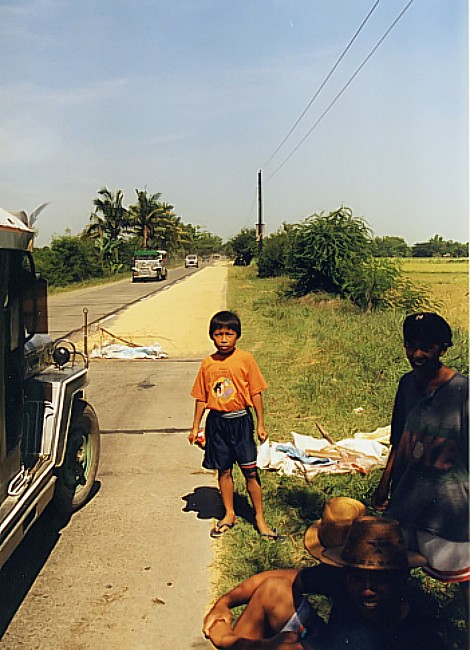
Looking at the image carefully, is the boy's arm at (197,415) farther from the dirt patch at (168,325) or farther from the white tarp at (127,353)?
the dirt patch at (168,325)

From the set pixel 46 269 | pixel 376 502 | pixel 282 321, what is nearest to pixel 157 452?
pixel 376 502

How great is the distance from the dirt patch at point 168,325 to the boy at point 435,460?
10.9m

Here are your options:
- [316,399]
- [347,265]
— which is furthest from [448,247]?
[347,265]

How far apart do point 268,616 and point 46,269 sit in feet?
117

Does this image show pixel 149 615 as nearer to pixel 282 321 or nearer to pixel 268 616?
pixel 268 616

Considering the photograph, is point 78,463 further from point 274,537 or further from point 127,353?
point 127,353

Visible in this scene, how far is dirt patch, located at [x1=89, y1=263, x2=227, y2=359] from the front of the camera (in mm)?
15273

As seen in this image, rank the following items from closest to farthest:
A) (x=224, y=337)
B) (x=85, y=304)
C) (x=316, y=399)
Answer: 1. (x=224, y=337)
2. (x=316, y=399)
3. (x=85, y=304)

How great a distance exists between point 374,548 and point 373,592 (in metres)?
0.14

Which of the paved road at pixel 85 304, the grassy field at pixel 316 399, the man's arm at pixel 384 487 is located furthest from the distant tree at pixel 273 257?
the man's arm at pixel 384 487

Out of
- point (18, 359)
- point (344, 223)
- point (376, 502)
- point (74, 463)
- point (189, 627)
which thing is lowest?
point (189, 627)

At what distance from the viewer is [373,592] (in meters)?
2.58

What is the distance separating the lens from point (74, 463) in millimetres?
5379

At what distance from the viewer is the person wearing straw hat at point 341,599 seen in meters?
2.59
